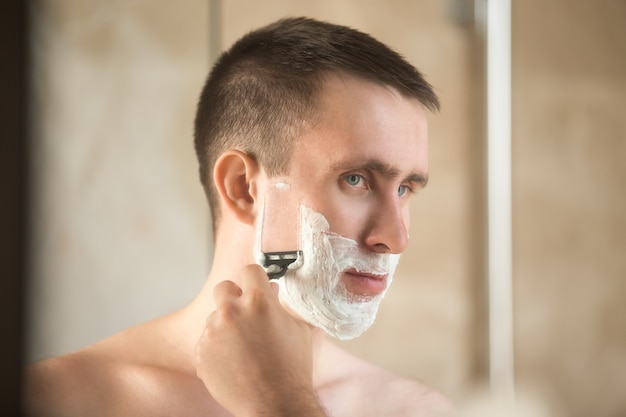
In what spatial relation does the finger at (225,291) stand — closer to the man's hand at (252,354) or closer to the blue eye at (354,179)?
the man's hand at (252,354)

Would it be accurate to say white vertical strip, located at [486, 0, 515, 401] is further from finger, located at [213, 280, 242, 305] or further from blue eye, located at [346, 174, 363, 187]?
finger, located at [213, 280, 242, 305]

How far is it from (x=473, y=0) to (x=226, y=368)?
0.63 meters

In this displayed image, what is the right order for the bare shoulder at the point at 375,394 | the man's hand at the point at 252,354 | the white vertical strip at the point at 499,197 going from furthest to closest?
the white vertical strip at the point at 499,197 → the bare shoulder at the point at 375,394 → the man's hand at the point at 252,354

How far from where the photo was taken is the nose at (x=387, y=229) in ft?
2.72

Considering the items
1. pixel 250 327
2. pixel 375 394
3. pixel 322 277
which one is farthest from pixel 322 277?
pixel 375 394

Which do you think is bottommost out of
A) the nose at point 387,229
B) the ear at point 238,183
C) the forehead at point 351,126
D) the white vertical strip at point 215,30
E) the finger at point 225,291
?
the finger at point 225,291

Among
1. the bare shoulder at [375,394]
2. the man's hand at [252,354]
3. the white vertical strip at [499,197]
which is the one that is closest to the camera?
the man's hand at [252,354]

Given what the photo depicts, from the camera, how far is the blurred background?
2.59ft

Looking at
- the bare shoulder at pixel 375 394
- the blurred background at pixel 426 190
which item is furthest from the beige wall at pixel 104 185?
the bare shoulder at pixel 375 394

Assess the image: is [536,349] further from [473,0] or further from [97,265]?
[97,265]

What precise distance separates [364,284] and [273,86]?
254 millimetres

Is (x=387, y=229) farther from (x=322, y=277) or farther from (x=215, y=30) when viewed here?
(x=215, y=30)

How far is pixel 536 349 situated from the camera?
1092 millimetres

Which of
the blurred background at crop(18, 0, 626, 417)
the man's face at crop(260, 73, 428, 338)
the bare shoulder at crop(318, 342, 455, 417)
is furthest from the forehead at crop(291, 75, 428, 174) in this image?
the bare shoulder at crop(318, 342, 455, 417)
